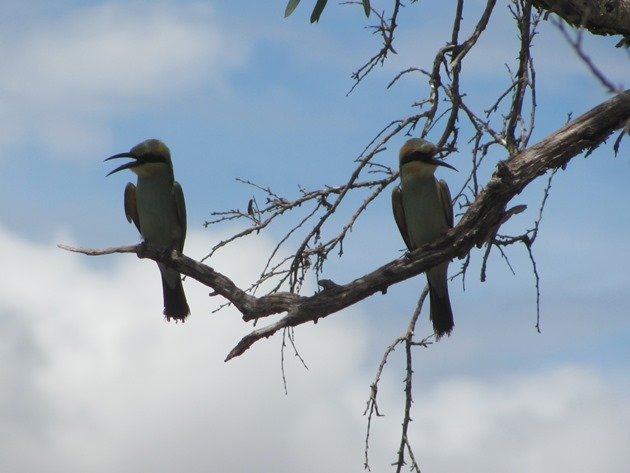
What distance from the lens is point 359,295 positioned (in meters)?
3.95

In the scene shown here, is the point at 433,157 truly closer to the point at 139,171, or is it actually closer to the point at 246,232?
the point at 246,232

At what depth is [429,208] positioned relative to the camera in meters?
5.36

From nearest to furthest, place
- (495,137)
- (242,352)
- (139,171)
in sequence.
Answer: (242,352) → (495,137) → (139,171)

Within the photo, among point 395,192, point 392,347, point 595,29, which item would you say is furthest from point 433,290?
point 595,29

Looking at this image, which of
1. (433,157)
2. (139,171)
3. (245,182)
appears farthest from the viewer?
(139,171)

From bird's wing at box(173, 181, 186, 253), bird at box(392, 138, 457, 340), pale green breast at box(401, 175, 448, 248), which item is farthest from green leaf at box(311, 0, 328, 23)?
bird's wing at box(173, 181, 186, 253)

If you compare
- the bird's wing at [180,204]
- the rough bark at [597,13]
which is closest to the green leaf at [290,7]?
the rough bark at [597,13]

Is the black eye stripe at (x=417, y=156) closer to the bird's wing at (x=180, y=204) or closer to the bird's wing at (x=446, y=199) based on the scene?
the bird's wing at (x=446, y=199)

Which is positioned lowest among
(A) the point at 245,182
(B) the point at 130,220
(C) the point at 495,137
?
(C) the point at 495,137

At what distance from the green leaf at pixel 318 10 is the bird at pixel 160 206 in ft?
6.22

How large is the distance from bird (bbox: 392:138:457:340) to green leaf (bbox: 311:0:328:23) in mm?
1220

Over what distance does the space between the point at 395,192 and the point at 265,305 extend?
1.80 metres

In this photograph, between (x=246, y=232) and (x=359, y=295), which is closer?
(x=359, y=295)

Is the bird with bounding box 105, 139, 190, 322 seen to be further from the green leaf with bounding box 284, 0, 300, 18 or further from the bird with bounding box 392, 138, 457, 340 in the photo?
the green leaf with bounding box 284, 0, 300, 18
